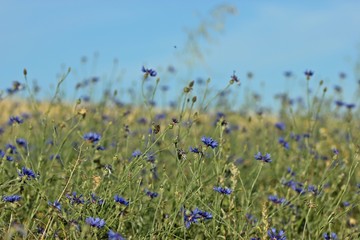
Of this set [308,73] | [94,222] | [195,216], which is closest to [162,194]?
[195,216]

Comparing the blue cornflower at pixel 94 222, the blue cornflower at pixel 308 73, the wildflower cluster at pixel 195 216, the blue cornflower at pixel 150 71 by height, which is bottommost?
the blue cornflower at pixel 94 222

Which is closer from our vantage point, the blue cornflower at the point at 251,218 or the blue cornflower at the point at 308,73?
the blue cornflower at the point at 251,218

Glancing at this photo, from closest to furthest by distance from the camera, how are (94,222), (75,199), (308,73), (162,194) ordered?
(94,222), (75,199), (162,194), (308,73)

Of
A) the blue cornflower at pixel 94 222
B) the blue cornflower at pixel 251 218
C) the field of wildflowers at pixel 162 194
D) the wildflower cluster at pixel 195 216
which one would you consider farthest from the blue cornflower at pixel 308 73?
the blue cornflower at pixel 94 222

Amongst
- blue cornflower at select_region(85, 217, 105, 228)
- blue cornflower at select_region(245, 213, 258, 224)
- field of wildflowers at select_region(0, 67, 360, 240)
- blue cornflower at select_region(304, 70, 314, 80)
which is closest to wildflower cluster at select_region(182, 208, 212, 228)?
field of wildflowers at select_region(0, 67, 360, 240)

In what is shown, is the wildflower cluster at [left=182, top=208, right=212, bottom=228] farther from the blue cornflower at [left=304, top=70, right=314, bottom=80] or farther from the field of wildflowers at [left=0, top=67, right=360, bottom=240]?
the blue cornflower at [left=304, top=70, right=314, bottom=80]

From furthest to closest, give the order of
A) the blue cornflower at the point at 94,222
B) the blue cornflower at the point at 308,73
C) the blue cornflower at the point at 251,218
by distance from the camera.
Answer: the blue cornflower at the point at 308,73, the blue cornflower at the point at 251,218, the blue cornflower at the point at 94,222

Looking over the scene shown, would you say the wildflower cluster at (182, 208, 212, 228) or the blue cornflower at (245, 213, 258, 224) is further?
the blue cornflower at (245, 213, 258, 224)

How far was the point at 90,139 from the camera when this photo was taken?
11.2 ft

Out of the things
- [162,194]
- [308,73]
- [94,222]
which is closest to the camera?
[94,222]

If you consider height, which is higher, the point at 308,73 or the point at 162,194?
the point at 308,73

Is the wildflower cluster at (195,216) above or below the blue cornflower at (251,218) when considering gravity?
below

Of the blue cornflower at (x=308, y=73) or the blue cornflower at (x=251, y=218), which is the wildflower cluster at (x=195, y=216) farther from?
Result: the blue cornflower at (x=308, y=73)

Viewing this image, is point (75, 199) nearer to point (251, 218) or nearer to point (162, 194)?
point (162, 194)
